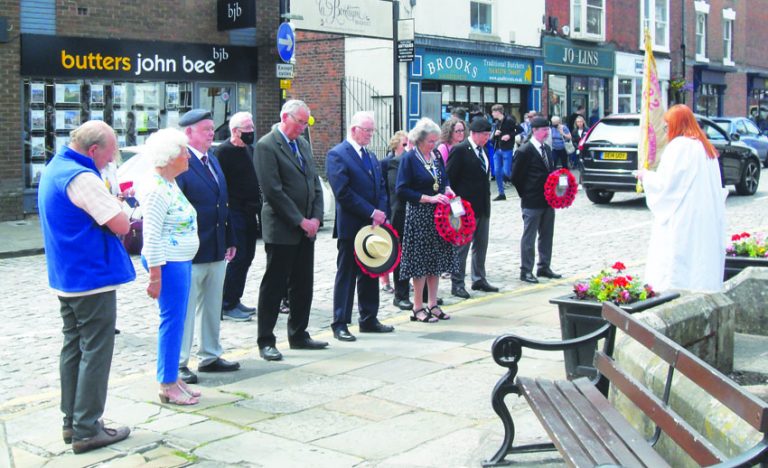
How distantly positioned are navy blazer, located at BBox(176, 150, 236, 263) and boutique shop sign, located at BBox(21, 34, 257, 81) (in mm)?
12449

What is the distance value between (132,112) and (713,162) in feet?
49.0

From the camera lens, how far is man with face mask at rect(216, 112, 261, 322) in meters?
9.56

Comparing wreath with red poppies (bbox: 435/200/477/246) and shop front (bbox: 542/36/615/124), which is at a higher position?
shop front (bbox: 542/36/615/124)

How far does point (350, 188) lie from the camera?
28.1 feet

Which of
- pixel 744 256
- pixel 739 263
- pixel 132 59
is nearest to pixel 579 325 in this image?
pixel 739 263

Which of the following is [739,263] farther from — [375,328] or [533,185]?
[375,328]

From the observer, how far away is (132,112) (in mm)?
20109

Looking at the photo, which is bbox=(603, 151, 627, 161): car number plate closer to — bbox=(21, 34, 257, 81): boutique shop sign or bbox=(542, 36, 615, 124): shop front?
bbox=(21, 34, 257, 81): boutique shop sign

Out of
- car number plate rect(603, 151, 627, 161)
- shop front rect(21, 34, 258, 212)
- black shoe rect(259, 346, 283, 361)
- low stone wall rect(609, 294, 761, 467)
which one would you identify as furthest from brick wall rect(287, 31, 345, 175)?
low stone wall rect(609, 294, 761, 467)

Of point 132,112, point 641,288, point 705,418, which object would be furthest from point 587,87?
point 705,418

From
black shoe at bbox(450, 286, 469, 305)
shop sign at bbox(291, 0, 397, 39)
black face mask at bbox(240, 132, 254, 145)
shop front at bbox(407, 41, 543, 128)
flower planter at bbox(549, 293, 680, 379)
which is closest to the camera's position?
flower planter at bbox(549, 293, 680, 379)

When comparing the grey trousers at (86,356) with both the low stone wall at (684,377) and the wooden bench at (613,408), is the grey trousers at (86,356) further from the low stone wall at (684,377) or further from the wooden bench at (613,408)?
the low stone wall at (684,377)

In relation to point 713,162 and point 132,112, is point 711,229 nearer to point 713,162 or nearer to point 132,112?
point 713,162

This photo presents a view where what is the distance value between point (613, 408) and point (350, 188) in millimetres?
4265
